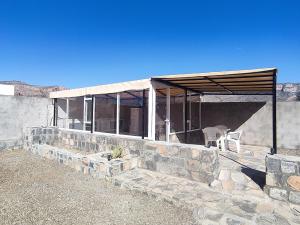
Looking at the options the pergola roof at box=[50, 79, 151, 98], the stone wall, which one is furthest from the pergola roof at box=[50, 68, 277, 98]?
the stone wall

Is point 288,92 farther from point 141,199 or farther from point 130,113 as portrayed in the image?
point 141,199

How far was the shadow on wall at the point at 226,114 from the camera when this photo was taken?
39.8 feet

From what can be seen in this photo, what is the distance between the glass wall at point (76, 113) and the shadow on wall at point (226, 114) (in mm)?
6431

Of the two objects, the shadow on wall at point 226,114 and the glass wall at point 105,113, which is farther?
the glass wall at point 105,113

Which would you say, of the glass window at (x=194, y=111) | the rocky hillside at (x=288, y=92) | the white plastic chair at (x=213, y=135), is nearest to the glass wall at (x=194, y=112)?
the glass window at (x=194, y=111)

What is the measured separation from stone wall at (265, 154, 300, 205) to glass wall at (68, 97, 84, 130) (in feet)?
34.7

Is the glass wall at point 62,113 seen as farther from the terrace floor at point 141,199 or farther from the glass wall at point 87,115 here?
the terrace floor at point 141,199

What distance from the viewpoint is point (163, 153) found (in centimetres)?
746

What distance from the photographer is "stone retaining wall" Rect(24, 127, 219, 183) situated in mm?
6473

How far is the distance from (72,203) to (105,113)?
901 centimetres

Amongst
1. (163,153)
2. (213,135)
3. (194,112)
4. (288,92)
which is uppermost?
(288,92)

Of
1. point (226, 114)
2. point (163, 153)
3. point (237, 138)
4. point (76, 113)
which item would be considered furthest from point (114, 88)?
point (226, 114)

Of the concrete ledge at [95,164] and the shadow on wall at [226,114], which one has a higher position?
the shadow on wall at [226,114]

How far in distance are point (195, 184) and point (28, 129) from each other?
32.1 feet
